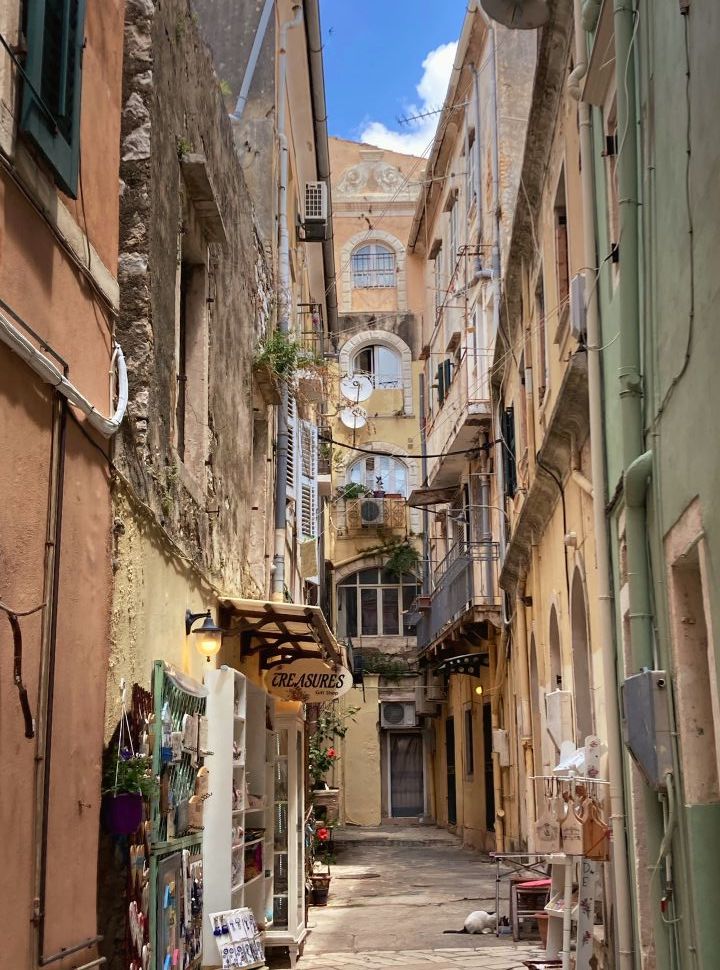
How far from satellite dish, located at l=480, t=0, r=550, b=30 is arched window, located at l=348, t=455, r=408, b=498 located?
2640 cm

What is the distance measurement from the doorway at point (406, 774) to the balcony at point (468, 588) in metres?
8.51

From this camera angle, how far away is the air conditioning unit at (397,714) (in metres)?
35.0

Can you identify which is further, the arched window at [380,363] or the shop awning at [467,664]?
the arched window at [380,363]

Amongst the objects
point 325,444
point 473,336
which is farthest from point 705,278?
point 325,444

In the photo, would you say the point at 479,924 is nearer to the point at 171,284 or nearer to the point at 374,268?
the point at 171,284

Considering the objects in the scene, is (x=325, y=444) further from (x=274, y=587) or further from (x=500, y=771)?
(x=274, y=587)

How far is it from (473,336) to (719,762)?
1685cm

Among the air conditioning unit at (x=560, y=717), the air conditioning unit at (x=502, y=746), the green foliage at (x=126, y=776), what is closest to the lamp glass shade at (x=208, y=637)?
the green foliage at (x=126, y=776)

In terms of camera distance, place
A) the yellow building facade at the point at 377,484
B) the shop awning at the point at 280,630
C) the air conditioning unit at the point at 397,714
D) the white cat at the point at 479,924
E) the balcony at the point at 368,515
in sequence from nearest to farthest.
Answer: the shop awning at the point at 280,630 < the white cat at the point at 479,924 < the yellow building facade at the point at 377,484 < the air conditioning unit at the point at 397,714 < the balcony at the point at 368,515

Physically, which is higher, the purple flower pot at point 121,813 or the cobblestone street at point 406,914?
the purple flower pot at point 121,813

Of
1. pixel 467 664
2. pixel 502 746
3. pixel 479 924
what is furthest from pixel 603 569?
pixel 467 664

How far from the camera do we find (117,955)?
632 cm

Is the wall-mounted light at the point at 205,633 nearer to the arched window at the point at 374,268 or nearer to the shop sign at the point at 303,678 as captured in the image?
the shop sign at the point at 303,678

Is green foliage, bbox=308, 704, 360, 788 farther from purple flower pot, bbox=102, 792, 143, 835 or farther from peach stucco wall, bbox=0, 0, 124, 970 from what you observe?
peach stucco wall, bbox=0, 0, 124, 970
